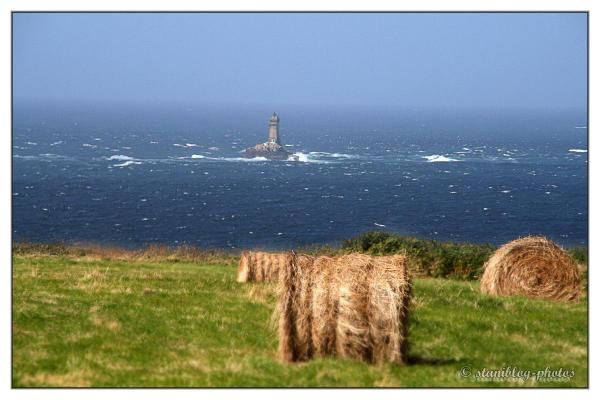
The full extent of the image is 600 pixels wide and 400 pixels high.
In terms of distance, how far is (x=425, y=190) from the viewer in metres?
124

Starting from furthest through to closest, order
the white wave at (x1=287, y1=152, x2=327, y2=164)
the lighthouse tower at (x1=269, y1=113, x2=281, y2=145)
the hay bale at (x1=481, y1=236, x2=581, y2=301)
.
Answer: the lighthouse tower at (x1=269, y1=113, x2=281, y2=145)
the white wave at (x1=287, y1=152, x2=327, y2=164)
the hay bale at (x1=481, y1=236, x2=581, y2=301)

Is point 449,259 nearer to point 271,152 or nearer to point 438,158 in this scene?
point 271,152

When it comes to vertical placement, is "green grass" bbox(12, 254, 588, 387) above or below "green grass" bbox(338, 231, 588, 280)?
below

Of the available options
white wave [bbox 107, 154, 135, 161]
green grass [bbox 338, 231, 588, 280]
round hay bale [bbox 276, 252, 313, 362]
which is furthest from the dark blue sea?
round hay bale [bbox 276, 252, 313, 362]

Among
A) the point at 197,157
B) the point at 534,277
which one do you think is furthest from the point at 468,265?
the point at 197,157

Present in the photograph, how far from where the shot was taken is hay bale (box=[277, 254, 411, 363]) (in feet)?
45.9

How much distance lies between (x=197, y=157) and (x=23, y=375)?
152 m

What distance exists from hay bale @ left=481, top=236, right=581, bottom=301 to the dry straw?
6329mm

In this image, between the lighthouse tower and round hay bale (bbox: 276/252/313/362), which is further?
the lighthouse tower

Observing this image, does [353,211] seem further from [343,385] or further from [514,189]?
[343,385]

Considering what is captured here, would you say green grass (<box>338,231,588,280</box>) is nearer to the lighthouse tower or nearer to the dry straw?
the dry straw

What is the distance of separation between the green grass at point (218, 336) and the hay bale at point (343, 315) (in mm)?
353

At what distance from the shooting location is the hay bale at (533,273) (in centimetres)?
2314

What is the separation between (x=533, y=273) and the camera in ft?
76.2
